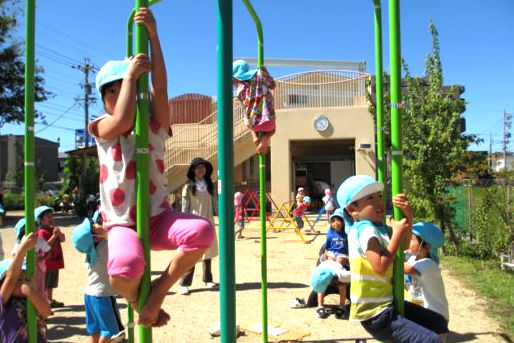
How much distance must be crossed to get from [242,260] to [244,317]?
4.21m

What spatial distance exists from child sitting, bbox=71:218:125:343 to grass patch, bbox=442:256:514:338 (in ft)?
12.6

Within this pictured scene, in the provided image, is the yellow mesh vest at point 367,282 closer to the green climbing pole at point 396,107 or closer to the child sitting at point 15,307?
the green climbing pole at point 396,107

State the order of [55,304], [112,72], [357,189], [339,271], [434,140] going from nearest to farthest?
[112,72], [357,189], [339,271], [55,304], [434,140]

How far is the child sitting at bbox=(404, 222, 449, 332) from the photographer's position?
373cm

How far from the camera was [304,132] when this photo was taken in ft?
62.7

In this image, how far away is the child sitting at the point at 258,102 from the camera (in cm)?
424

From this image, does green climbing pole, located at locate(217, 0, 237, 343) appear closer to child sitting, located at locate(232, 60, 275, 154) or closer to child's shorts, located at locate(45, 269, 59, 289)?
child sitting, located at locate(232, 60, 275, 154)

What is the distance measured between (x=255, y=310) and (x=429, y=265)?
269 centimetres

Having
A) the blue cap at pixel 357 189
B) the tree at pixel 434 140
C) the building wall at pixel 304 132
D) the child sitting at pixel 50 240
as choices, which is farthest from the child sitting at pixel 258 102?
the building wall at pixel 304 132

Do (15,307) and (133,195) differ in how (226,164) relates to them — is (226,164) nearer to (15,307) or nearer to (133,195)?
(133,195)

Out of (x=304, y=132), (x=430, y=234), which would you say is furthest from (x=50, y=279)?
(x=304, y=132)

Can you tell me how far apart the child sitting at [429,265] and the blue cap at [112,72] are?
259 cm

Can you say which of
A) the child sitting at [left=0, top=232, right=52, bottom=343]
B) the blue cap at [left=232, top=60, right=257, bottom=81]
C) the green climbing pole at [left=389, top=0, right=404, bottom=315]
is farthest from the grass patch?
the child sitting at [left=0, top=232, right=52, bottom=343]

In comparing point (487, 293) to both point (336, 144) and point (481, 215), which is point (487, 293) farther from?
point (336, 144)
